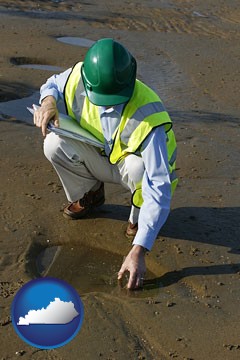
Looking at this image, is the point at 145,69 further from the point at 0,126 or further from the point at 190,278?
the point at 190,278

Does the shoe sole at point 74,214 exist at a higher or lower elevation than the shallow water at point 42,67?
higher

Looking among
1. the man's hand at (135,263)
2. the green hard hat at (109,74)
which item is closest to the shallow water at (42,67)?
the green hard hat at (109,74)

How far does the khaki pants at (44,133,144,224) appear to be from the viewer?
4.43 metres

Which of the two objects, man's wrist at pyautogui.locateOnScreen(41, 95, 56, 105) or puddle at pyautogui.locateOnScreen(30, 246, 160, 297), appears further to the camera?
man's wrist at pyautogui.locateOnScreen(41, 95, 56, 105)

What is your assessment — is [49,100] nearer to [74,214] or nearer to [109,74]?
[109,74]

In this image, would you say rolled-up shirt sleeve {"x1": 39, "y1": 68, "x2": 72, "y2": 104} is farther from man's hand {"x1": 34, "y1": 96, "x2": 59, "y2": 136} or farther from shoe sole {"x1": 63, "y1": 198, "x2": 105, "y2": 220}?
shoe sole {"x1": 63, "y1": 198, "x2": 105, "y2": 220}

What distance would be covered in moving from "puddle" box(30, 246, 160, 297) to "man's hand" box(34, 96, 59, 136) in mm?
760

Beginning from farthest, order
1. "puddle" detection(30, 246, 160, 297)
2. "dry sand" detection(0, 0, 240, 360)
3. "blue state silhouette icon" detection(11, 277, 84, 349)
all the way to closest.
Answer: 1. "puddle" detection(30, 246, 160, 297)
2. "dry sand" detection(0, 0, 240, 360)
3. "blue state silhouette icon" detection(11, 277, 84, 349)

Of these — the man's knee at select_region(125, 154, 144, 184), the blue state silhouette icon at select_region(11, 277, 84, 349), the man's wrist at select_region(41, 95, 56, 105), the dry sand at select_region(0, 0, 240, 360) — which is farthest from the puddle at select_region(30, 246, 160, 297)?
the blue state silhouette icon at select_region(11, 277, 84, 349)

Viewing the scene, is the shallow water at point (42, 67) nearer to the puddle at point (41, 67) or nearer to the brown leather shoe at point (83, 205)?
the puddle at point (41, 67)

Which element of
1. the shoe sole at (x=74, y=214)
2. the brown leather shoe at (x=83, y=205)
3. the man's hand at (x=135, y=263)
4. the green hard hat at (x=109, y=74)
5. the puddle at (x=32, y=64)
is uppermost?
the green hard hat at (x=109, y=74)

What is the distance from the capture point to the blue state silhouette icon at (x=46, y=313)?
2812 mm

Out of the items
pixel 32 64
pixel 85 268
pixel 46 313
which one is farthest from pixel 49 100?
pixel 32 64

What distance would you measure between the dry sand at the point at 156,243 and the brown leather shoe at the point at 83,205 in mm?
58
